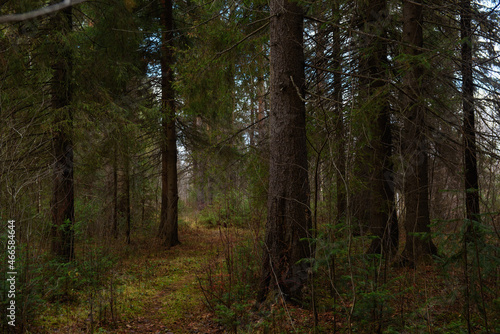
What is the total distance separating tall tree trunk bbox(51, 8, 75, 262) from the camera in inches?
267

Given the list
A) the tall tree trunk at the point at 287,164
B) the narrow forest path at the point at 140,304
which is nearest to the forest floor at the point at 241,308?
the narrow forest path at the point at 140,304

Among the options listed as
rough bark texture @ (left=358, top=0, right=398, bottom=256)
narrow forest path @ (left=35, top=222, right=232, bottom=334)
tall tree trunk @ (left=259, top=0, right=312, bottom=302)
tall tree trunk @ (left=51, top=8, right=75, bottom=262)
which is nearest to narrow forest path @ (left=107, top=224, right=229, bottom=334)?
narrow forest path @ (left=35, top=222, right=232, bottom=334)

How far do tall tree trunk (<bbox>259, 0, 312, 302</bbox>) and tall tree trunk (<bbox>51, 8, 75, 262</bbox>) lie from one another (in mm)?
4552

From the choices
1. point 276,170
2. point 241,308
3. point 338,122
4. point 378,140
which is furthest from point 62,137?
point 378,140

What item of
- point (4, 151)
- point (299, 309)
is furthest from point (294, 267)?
point (4, 151)

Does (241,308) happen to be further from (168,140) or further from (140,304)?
(168,140)

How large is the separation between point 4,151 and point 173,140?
6836 mm

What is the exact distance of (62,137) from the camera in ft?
23.4

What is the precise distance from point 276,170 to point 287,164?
22 centimetres

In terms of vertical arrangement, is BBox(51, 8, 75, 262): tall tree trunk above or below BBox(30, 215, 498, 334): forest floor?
above

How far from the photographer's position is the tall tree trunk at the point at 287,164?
459cm

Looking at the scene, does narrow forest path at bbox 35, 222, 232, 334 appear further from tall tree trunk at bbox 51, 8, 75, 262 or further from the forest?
tall tree trunk at bbox 51, 8, 75, 262

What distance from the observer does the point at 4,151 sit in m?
4.29

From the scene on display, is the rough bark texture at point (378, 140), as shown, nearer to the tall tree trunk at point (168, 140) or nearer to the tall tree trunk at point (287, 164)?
the tall tree trunk at point (287, 164)
